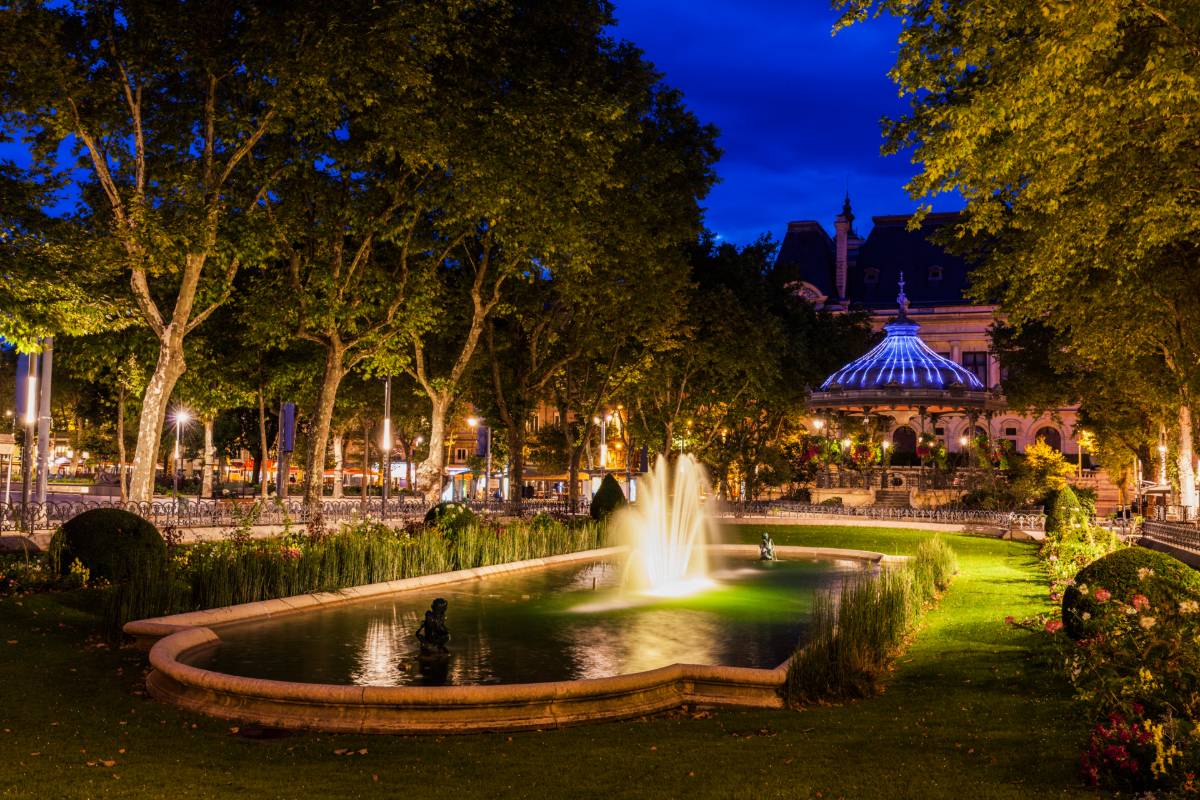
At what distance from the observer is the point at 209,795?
7.30 metres

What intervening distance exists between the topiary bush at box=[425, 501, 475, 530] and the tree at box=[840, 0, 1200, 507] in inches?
532

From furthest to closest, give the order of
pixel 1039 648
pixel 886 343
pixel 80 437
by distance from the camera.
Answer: pixel 80 437
pixel 886 343
pixel 1039 648

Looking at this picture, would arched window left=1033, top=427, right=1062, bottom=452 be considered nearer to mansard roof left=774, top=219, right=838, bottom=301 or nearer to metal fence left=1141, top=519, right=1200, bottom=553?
mansard roof left=774, top=219, right=838, bottom=301

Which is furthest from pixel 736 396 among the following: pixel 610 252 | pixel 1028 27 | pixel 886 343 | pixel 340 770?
pixel 340 770

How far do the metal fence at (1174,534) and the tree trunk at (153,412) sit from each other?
2579 centimetres

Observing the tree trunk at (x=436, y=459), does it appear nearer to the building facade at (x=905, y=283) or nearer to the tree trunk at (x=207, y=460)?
the tree trunk at (x=207, y=460)

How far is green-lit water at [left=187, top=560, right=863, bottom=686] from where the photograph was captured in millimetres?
12320

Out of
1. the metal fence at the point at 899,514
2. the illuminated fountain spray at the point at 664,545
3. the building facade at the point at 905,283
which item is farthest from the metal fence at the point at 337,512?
the building facade at the point at 905,283

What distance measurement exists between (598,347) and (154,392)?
61.8 feet

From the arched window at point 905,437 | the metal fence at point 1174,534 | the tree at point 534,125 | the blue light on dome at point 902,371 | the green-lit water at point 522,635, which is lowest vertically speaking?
the green-lit water at point 522,635

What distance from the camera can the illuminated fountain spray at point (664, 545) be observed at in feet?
74.9

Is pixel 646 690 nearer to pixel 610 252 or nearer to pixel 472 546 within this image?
pixel 472 546

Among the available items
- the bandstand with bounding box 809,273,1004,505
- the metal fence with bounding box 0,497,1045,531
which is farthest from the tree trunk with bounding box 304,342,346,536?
the bandstand with bounding box 809,273,1004,505

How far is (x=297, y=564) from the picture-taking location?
17.5 metres
